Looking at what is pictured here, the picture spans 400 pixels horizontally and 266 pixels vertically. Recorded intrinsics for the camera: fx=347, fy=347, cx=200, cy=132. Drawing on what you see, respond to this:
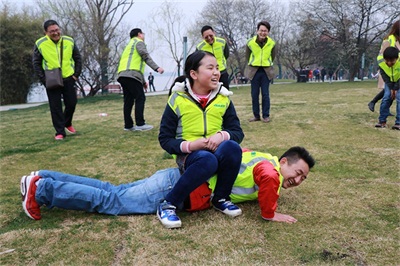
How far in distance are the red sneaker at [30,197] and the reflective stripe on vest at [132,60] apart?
10.9ft

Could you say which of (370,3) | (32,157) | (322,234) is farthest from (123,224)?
(370,3)

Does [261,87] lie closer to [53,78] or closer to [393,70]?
[393,70]

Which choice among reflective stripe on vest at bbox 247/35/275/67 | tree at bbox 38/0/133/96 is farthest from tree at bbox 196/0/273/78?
reflective stripe on vest at bbox 247/35/275/67

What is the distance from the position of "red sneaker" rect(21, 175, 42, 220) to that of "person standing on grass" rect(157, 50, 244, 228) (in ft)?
2.56

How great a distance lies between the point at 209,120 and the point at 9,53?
1461 centimetres

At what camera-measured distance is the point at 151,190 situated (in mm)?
2297

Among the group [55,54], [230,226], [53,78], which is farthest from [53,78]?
[230,226]

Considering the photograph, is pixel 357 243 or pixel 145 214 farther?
pixel 145 214

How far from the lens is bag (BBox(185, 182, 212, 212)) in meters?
2.24

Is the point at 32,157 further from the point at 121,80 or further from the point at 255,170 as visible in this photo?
the point at 255,170

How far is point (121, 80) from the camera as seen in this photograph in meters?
5.30

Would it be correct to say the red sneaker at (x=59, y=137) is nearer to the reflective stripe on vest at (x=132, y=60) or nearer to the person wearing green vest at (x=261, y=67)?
the reflective stripe on vest at (x=132, y=60)

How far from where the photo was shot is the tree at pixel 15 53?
14.4 meters

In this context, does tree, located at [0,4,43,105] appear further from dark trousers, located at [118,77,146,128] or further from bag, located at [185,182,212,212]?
bag, located at [185,182,212,212]
